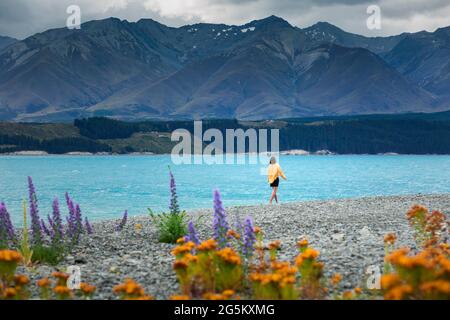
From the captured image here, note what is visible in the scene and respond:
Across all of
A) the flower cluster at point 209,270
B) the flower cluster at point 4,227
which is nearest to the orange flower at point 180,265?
the flower cluster at point 209,270

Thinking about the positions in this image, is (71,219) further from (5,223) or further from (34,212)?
(34,212)

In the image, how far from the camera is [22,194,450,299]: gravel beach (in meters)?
12.7

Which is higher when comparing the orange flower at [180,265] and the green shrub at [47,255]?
the orange flower at [180,265]

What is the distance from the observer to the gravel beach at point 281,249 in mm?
12672

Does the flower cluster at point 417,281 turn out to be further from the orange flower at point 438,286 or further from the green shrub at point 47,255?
the green shrub at point 47,255

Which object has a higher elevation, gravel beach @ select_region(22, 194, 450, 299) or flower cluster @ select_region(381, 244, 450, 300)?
flower cluster @ select_region(381, 244, 450, 300)

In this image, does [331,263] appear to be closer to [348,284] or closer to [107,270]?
[348,284]

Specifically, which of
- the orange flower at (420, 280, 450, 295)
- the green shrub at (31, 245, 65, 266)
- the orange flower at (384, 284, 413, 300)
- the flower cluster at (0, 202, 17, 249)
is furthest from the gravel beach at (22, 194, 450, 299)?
the orange flower at (384, 284, 413, 300)

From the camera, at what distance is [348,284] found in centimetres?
1144

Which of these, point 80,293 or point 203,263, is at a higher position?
point 203,263

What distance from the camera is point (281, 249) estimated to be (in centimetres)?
1656

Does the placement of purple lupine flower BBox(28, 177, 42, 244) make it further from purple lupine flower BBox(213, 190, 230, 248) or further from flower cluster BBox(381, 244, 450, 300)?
flower cluster BBox(381, 244, 450, 300)
